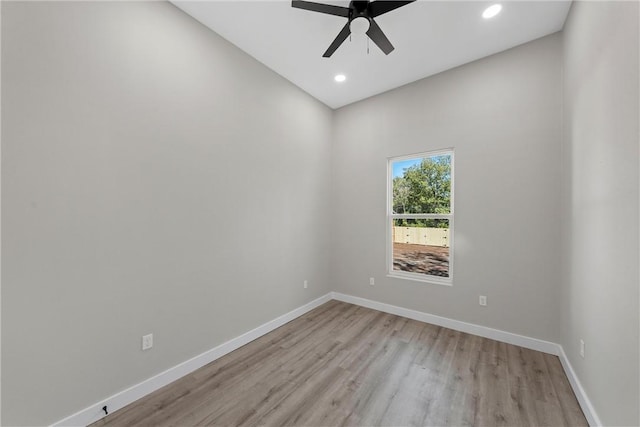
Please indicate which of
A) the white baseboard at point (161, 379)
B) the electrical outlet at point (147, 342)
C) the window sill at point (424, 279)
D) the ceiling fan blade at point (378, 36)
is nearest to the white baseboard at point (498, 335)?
the window sill at point (424, 279)

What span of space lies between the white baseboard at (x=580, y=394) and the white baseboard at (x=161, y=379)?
9.10 ft

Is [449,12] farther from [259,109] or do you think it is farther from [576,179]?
[259,109]

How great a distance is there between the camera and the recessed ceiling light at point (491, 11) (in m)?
2.16

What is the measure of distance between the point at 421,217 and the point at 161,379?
333cm

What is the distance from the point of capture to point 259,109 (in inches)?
116

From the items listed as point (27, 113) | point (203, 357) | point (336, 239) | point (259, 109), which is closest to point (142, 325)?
point (203, 357)

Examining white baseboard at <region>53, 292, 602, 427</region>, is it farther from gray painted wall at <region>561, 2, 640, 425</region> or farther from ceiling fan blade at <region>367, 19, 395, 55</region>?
ceiling fan blade at <region>367, 19, 395, 55</region>

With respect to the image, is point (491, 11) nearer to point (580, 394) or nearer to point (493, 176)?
point (493, 176)

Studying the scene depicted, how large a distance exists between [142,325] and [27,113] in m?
1.61

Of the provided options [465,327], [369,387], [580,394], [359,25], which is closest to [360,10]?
[359,25]

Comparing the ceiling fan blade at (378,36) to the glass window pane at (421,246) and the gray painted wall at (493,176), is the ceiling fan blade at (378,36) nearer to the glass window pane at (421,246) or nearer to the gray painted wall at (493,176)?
the gray painted wall at (493,176)

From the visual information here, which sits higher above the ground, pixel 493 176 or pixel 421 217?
pixel 493 176

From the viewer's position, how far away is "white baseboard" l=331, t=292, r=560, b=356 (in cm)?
253

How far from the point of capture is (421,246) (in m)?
3.41
